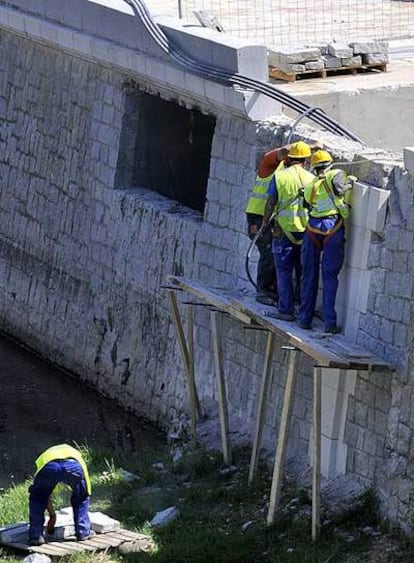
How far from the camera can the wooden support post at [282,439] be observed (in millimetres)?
14992

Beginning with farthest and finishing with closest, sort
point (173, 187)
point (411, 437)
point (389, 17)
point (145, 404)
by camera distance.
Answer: point (389, 17)
point (173, 187)
point (145, 404)
point (411, 437)

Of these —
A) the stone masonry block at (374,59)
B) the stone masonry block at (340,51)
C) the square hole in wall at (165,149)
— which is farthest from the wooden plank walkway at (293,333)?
the stone masonry block at (374,59)

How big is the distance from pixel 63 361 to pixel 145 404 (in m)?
2.22

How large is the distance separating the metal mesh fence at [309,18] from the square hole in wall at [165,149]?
265cm

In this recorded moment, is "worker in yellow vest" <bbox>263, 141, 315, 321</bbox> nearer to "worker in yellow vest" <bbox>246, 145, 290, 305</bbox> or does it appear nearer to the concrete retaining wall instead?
"worker in yellow vest" <bbox>246, 145, 290, 305</bbox>

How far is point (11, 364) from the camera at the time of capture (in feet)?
71.8

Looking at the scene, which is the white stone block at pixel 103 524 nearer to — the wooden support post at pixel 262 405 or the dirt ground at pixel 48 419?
the wooden support post at pixel 262 405

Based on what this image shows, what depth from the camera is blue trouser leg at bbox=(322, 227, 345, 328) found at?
15406 mm

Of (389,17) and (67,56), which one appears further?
(389,17)

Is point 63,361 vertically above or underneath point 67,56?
underneath

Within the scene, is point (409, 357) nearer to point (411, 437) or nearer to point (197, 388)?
point (411, 437)

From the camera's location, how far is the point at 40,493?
14.9m

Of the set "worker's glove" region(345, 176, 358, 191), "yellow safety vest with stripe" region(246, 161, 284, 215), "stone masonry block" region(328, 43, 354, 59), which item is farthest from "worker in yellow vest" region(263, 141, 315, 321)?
"stone masonry block" region(328, 43, 354, 59)

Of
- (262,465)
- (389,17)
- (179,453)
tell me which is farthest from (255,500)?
(389,17)
